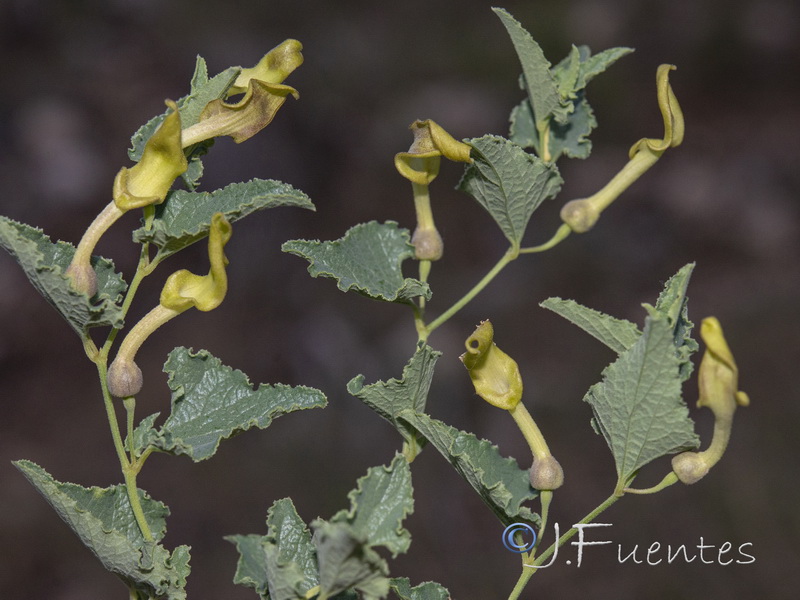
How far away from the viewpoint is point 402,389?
0.76m

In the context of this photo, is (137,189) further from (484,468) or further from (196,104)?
(484,468)

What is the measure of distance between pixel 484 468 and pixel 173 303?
29 centimetres

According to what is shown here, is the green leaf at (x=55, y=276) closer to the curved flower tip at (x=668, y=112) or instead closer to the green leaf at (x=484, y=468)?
the green leaf at (x=484, y=468)

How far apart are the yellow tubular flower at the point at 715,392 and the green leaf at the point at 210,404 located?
275mm

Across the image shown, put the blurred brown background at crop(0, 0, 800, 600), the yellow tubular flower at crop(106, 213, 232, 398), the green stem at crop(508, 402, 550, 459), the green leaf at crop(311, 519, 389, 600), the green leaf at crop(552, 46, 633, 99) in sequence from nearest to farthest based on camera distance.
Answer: the green leaf at crop(311, 519, 389, 600)
the yellow tubular flower at crop(106, 213, 232, 398)
the green stem at crop(508, 402, 550, 459)
the green leaf at crop(552, 46, 633, 99)
the blurred brown background at crop(0, 0, 800, 600)

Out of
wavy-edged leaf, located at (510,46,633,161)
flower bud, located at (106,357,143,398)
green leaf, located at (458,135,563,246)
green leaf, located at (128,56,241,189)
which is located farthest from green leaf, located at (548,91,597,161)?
flower bud, located at (106,357,143,398)

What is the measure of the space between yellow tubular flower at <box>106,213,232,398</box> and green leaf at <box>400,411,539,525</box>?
18cm

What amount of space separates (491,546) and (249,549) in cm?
238

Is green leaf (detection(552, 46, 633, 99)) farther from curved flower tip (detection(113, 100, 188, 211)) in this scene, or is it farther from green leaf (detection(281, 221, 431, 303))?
curved flower tip (detection(113, 100, 188, 211))

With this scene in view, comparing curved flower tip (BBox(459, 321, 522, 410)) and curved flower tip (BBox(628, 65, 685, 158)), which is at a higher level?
curved flower tip (BBox(628, 65, 685, 158))

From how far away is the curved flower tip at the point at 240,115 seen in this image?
0.71 metres

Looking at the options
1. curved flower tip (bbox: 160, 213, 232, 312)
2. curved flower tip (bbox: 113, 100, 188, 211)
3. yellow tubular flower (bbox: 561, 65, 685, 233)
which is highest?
curved flower tip (bbox: 113, 100, 188, 211)

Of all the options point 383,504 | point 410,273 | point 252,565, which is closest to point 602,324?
point 383,504

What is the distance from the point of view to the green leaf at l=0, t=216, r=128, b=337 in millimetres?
645
